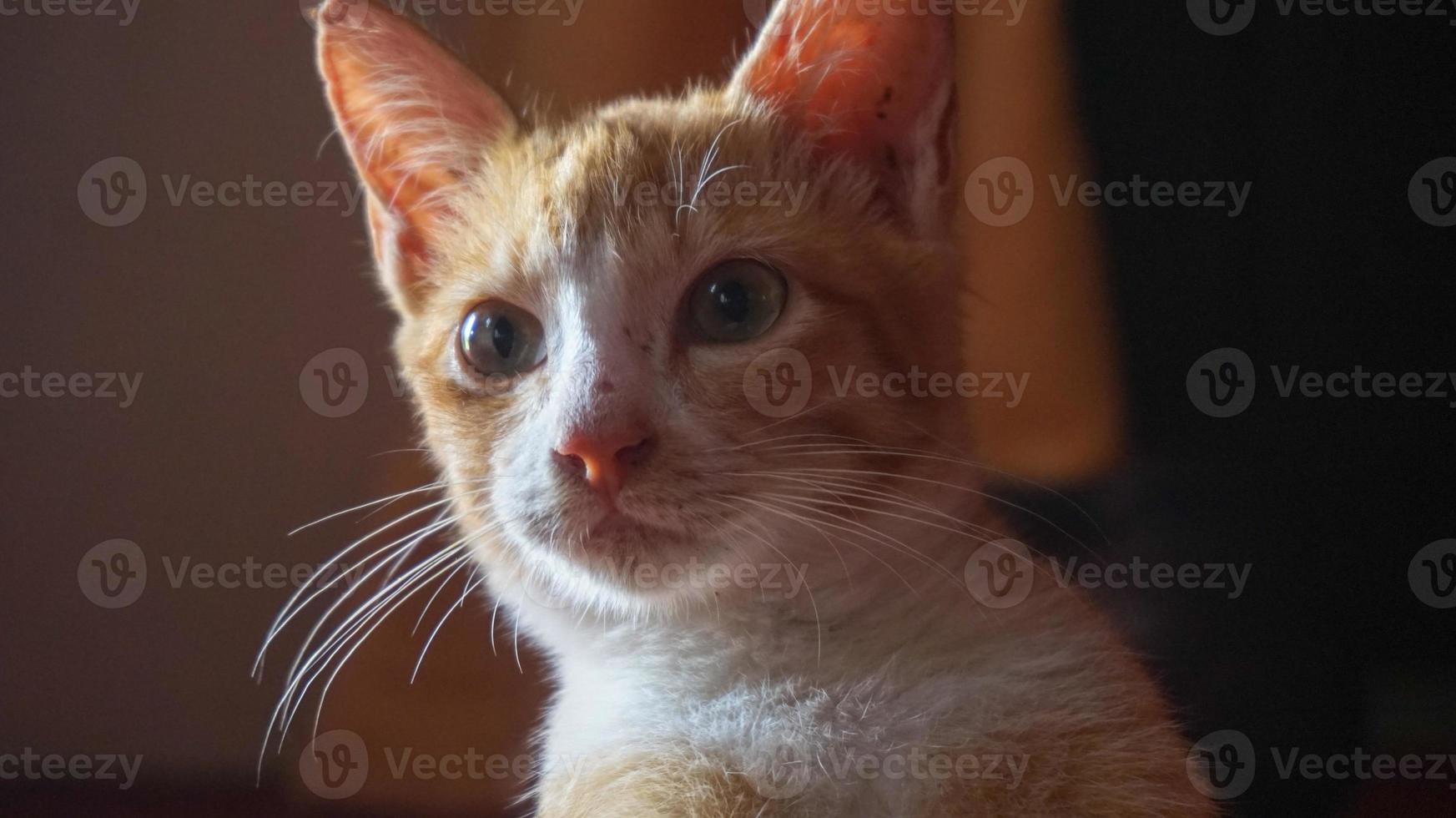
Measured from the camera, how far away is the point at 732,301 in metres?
1.09

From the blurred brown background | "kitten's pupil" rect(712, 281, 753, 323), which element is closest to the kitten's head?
"kitten's pupil" rect(712, 281, 753, 323)

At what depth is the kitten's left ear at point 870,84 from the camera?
1132 millimetres

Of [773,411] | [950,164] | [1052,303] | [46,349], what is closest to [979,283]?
[1052,303]

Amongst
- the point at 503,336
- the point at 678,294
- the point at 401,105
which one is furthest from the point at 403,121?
the point at 678,294

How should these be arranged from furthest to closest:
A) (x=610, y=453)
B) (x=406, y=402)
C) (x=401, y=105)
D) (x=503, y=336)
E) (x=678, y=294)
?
(x=406, y=402), (x=401, y=105), (x=503, y=336), (x=678, y=294), (x=610, y=453)

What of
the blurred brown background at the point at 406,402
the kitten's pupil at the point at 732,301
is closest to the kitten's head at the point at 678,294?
the kitten's pupil at the point at 732,301

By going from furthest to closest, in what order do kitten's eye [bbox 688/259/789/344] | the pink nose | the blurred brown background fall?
the blurred brown background → kitten's eye [bbox 688/259/789/344] → the pink nose

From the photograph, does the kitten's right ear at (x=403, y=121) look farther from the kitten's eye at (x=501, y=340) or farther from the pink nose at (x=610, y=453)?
the pink nose at (x=610, y=453)

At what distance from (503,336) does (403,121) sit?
0.38m

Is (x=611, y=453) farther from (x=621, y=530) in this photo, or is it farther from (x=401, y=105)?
(x=401, y=105)

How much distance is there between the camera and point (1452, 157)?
4.38 feet

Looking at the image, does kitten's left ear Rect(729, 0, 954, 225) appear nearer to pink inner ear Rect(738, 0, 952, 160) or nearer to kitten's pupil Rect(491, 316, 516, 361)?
pink inner ear Rect(738, 0, 952, 160)

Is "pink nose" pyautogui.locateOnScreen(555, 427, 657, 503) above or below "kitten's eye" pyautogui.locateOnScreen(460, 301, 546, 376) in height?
below

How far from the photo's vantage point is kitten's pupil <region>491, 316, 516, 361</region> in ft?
3.90
